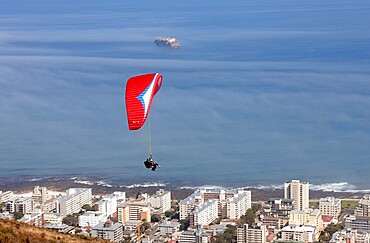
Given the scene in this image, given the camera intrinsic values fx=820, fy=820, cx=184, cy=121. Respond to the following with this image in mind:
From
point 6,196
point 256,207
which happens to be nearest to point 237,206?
point 256,207

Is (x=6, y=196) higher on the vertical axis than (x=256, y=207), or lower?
higher

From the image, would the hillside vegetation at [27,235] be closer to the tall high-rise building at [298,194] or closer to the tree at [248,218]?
the tree at [248,218]

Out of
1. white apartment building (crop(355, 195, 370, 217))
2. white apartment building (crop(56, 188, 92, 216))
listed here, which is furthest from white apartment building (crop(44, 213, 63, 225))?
white apartment building (crop(355, 195, 370, 217))

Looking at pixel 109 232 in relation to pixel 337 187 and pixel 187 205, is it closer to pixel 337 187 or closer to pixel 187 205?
pixel 187 205

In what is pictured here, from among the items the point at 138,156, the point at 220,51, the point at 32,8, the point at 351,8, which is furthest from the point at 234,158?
the point at 32,8

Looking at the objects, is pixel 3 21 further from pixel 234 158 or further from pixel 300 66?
pixel 234 158

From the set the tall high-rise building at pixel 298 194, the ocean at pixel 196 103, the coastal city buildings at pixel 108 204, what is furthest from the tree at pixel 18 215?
the tall high-rise building at pixel 298 194

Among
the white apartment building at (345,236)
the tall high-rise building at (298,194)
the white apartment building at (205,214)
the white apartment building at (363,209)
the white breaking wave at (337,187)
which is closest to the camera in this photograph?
the white apartment building at (345,236)
